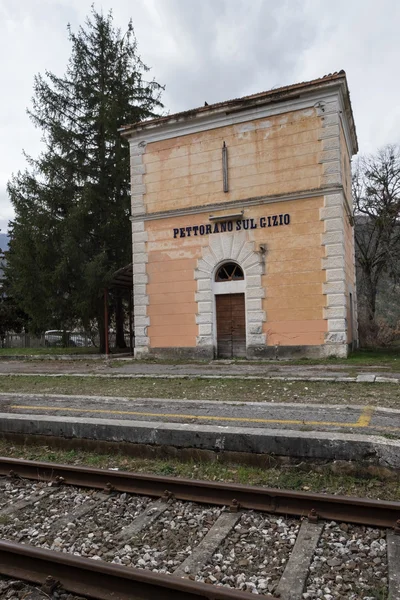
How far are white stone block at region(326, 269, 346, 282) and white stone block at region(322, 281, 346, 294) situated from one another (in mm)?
95

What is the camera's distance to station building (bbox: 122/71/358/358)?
14258mm

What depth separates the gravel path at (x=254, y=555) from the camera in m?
3.25

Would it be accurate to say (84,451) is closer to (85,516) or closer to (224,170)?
(85,516)

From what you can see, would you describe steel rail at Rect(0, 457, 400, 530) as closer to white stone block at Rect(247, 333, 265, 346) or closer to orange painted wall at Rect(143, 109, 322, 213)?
white stone block at Rect(247, 333, 265, 346)

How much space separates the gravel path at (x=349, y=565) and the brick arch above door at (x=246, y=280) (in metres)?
11.1

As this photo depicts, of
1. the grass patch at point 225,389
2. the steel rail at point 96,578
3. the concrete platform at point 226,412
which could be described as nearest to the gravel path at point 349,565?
the steel rail at point 96,578

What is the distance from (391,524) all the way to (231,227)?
12.4 meters

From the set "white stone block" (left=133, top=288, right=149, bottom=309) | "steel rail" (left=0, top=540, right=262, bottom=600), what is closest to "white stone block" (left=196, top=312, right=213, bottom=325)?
"white stone block" (left=133, top=288, right=149, bottom=309)

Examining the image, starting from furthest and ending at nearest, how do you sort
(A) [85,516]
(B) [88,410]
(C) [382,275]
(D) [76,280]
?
1. (C) [382,275]
2. (D) [76,280]
3. (B) [88,410]
4. (A) [85,516]

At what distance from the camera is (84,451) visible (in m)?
6.44

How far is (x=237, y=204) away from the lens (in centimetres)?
1538

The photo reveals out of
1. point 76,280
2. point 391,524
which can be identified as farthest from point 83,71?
point 391,524

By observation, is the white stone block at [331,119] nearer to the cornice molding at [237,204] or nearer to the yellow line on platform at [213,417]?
the cornice molding at [237,204]

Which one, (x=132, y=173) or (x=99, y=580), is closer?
(x=99, y=580)
